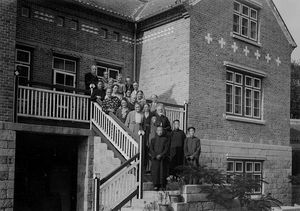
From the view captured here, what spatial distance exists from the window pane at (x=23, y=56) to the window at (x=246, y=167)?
27.6 ft

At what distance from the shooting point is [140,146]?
495 inches

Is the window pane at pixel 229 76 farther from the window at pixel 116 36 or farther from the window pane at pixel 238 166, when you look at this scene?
the window at pixel 116 36

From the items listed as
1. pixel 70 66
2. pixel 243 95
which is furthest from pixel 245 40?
pixel 70 66

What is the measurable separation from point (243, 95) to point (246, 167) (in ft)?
9.49

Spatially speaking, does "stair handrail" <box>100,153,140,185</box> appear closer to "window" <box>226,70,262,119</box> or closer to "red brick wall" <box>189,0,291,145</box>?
"red brick wall" <box>189,0,291,145</box>

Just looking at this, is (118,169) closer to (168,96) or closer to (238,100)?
(168,96)

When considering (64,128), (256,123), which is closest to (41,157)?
(64,128)

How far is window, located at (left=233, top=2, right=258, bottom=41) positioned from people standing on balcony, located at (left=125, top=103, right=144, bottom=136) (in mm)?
7444

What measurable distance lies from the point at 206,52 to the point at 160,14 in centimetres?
232

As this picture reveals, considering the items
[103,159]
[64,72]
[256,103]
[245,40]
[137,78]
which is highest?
[245,40]

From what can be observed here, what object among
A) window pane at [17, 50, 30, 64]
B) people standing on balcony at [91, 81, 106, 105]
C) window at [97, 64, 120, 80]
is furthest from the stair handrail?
window at [97, 64, 120, 80]

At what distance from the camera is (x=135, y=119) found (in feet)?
44.3

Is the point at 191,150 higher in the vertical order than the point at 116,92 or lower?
lower

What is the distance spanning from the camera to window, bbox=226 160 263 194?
1859cm
